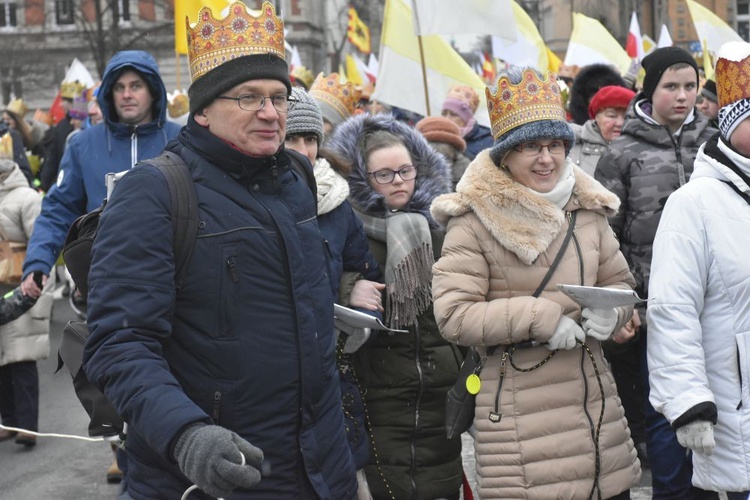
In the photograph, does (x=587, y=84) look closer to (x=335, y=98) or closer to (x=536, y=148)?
(x=335, y=98)

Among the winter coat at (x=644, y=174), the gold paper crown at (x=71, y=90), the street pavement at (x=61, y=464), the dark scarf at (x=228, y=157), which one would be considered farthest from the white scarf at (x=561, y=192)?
the gold paper crown at (x=71, y=90)

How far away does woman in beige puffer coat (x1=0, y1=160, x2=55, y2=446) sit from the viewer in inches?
291

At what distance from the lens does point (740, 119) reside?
12.4 ft

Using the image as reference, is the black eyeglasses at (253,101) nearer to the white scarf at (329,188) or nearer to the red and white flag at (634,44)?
the white scarf at (329,188)

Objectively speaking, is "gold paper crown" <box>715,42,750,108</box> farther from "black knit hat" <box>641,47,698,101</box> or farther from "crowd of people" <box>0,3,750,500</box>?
"black knit hat" <box>641,47,698,101</box>

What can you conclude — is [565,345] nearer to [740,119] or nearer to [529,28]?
[740,119]

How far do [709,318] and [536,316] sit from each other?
58cm

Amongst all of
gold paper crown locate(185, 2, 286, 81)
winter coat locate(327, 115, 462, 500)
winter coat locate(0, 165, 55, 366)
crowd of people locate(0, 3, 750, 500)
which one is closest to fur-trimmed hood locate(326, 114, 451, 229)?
crowd of people locate(0, 3, 750, 500)

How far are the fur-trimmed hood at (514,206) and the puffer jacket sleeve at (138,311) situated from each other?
1.45m

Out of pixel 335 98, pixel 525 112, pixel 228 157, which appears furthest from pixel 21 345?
pixel 228 157

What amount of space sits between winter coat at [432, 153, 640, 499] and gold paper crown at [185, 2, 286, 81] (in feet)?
3.78

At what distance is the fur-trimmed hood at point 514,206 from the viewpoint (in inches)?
155

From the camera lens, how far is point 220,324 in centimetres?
295

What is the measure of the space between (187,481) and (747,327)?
190 cm
